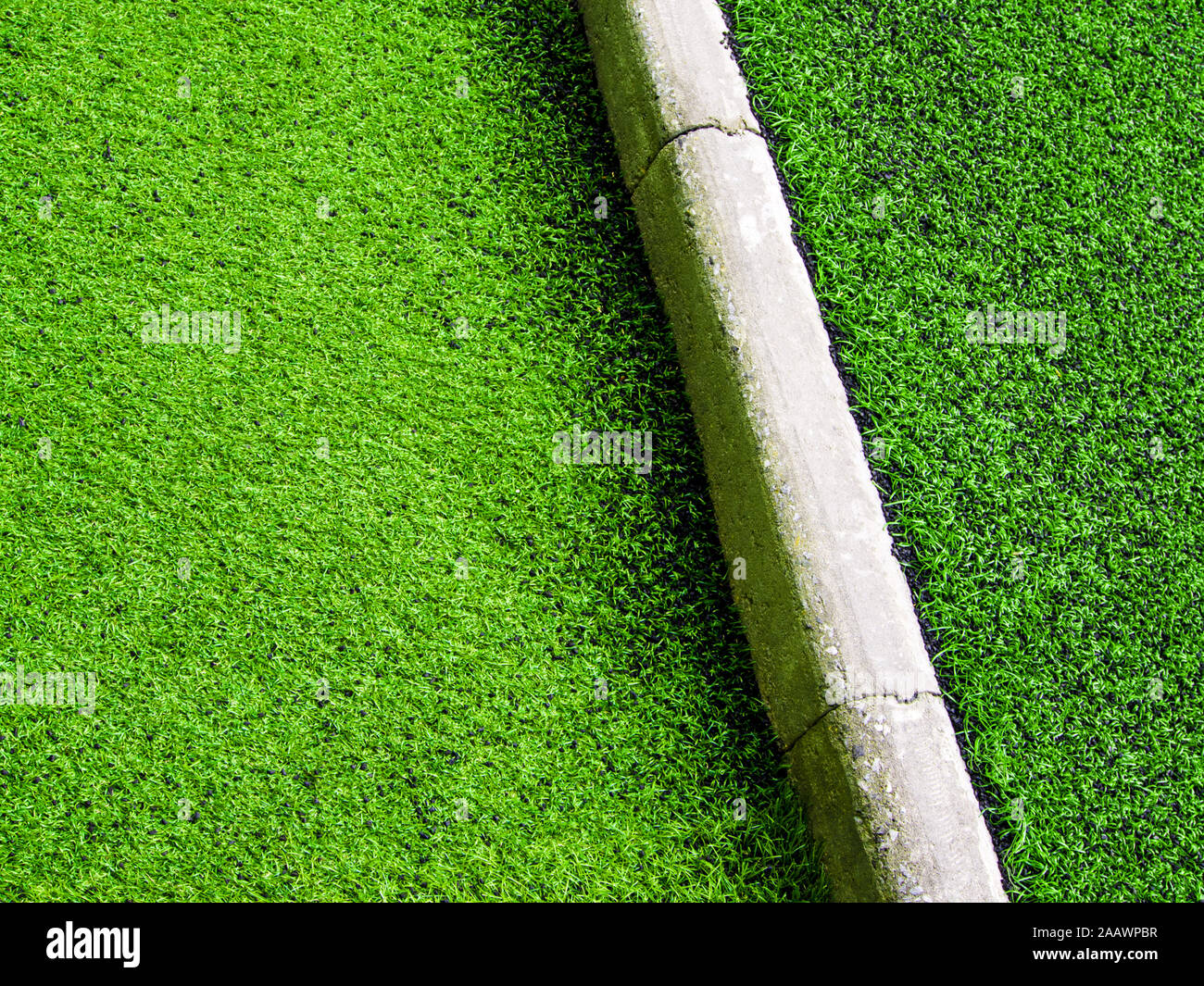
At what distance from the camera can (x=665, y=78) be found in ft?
8.70

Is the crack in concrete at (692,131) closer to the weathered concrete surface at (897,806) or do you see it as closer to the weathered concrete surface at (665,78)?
the weathered concrete surface at (665,78)

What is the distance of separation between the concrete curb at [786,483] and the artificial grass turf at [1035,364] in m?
0.21

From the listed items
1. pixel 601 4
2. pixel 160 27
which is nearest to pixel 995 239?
pixel 601 4

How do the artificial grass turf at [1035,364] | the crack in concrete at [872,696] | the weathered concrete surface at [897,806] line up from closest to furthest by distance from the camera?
the weathered concrete surface at [897,806] → the crack in concrete at [872,696] → the artificial grass turf at [1035,364]

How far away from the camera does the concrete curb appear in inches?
82.7

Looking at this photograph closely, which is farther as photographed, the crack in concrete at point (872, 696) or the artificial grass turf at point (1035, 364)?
the artificial grass turf at point (1035, 364)

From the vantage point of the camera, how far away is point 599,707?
2350 mm

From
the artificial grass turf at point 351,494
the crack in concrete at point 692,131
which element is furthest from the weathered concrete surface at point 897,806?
the crack in concrete at point 692,131

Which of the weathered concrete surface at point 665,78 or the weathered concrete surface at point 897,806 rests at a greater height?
the weathered concrete surface at point 665,78

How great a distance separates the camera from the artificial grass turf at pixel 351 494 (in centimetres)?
223

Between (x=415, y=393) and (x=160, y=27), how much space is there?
1.70 metres

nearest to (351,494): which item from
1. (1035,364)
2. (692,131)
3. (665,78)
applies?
(692,131)

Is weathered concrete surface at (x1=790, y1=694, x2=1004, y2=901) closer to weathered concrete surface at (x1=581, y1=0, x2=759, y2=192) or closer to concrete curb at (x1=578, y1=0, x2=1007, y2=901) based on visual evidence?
concrete curb at (x1=578, y1=0, x2=1007, y2=901)

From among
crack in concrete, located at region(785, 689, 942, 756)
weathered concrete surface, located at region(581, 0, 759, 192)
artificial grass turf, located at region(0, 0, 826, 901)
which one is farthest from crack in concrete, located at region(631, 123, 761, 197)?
crack in concrete, located at region(785, 689, 942, 756)
